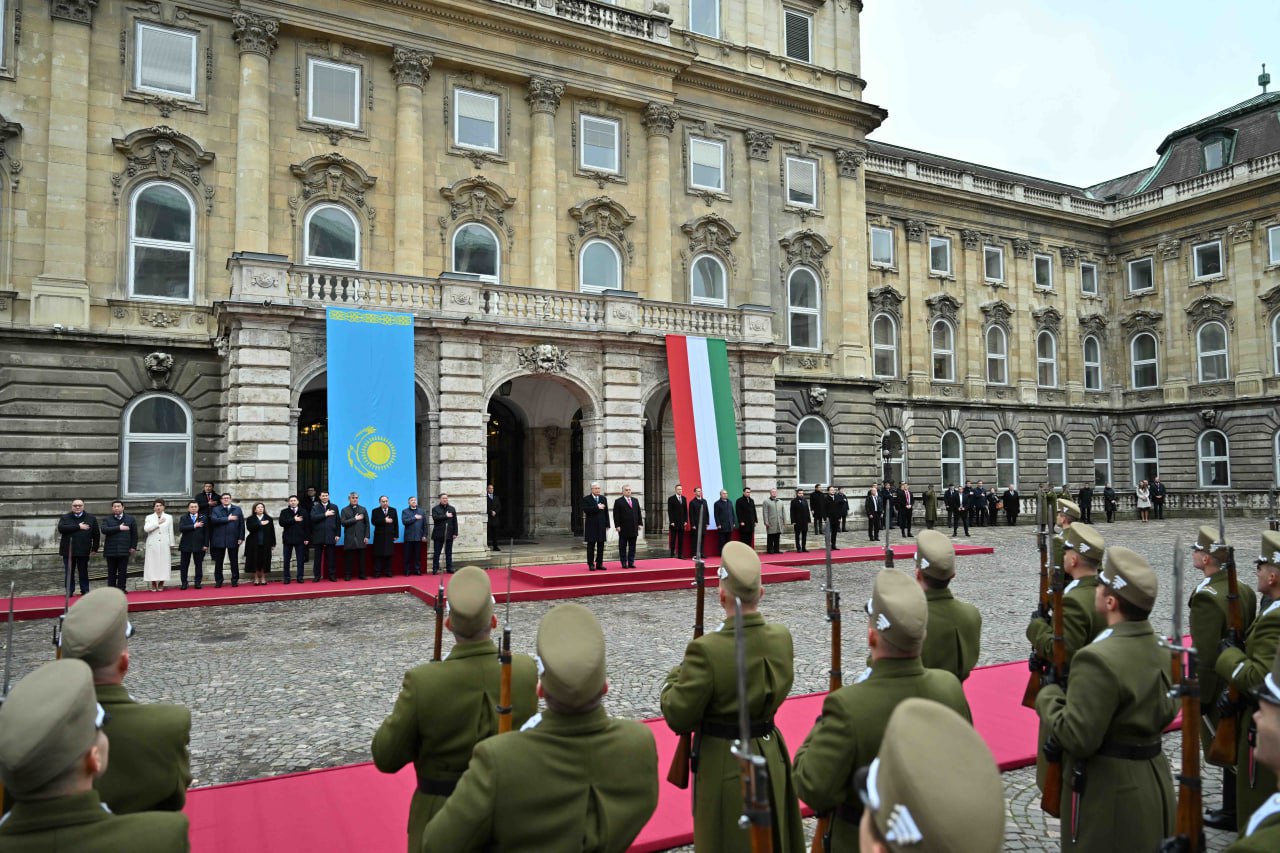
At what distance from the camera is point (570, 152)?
981 inches

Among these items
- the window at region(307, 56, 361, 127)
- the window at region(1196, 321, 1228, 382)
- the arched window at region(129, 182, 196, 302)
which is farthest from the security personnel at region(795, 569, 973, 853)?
the window at region(1196, 321, 1228, 382)

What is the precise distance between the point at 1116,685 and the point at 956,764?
2467 mm

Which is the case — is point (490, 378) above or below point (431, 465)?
above

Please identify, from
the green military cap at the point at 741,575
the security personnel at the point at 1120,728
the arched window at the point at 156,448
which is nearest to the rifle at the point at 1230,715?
the security personnel at the point at 1120,728

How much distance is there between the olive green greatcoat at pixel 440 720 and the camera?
3.56 meters

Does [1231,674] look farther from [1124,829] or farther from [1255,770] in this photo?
[1124,829]

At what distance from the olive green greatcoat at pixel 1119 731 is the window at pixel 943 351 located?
32.7m

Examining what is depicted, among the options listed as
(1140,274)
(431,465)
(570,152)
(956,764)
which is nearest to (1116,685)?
(956,764)

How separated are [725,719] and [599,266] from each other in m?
21.9

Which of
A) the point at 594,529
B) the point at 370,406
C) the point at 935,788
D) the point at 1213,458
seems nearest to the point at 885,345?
the point at 1213,458

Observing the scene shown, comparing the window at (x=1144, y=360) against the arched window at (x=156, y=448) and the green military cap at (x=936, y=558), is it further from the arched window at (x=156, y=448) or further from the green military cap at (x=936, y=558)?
the green military cap at (x=936, y=558)

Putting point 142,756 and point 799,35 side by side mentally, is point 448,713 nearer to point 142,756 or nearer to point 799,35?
point 142,756

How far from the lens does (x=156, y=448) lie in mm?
19781

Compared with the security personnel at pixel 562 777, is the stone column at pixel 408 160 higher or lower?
higher
